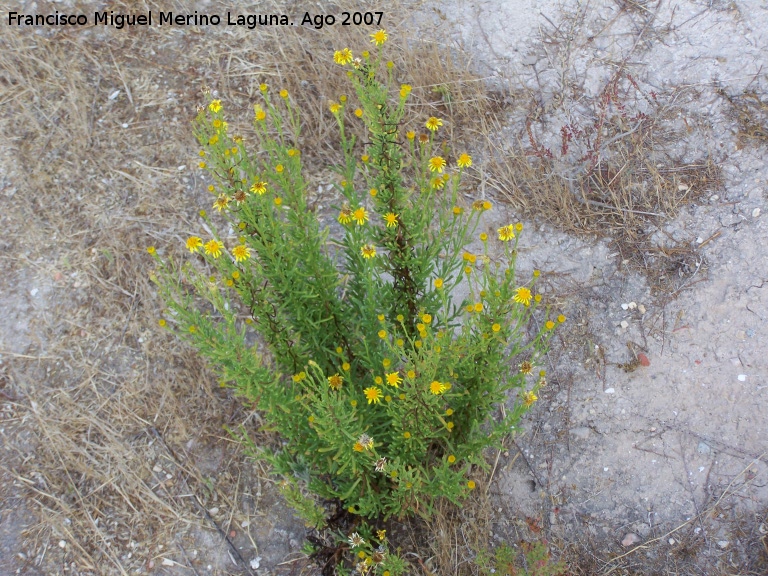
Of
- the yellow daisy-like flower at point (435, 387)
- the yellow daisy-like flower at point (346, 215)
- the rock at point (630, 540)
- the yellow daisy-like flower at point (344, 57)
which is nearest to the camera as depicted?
the yellow daisy-like flower at point (435, 387)

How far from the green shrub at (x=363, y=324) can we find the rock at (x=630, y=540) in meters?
0.75

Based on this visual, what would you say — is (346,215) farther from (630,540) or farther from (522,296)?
(630,540)

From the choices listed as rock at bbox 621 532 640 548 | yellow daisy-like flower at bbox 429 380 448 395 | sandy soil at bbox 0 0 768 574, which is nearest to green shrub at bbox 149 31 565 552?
yellow daisy-like flower at bbox 429 380 448 395

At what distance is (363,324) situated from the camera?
2695 mm

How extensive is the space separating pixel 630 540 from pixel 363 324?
1.57m

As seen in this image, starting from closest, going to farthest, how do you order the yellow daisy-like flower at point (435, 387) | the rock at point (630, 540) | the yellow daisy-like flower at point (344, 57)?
the yellow daisy-like flower at point (435, 387), the yellow daisy-like flower at point (344, 57), the rock at point (630, 540)

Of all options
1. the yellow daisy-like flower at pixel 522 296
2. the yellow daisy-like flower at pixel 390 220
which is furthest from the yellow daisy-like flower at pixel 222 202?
the yellow daisy-like flower at pixel 522 296

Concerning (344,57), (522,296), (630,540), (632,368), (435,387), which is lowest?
(630,540)

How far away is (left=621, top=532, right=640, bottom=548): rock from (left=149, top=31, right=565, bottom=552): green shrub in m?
0.75

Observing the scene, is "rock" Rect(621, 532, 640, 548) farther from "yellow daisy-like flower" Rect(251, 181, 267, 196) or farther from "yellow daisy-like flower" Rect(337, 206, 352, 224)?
"yellow daisy-like flower" Rect(251, 181, 267, 196)

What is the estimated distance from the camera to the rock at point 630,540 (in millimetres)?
2910

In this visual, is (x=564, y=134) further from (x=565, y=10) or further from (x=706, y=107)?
(x=565, y=10)

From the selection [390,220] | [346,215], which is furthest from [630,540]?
[346,215]

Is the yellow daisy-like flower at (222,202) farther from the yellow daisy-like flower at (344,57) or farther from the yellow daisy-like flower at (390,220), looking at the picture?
the yellow daisy-like flower at (344,57)
